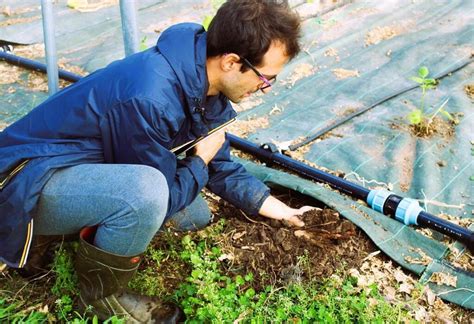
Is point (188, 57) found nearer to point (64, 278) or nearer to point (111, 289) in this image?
point (111, 289)

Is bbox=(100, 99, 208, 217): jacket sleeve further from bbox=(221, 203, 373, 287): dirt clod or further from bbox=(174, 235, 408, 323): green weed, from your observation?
bbox=(221, 203, 373, 287): dirt clod

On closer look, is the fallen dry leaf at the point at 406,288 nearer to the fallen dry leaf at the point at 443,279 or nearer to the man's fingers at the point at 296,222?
the fallen dry leaf at the point at 443,279

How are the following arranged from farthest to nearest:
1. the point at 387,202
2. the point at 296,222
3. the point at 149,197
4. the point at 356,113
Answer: the point at 356,113
the point at 387,202
the point at 296,222
the point at 149,197

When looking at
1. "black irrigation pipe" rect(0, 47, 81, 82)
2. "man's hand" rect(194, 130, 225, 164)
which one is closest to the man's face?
"man's hand" rect(194, 130, 225, 164)

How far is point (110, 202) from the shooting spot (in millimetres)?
1887

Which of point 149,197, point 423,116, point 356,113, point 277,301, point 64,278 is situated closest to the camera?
point 149,197

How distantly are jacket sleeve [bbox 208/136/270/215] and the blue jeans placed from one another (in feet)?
1.93

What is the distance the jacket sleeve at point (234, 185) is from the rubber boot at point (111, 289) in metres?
0.57

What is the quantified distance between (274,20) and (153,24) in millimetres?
3150

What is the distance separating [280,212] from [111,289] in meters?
0.86

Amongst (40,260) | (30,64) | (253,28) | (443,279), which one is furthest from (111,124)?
(30,64)

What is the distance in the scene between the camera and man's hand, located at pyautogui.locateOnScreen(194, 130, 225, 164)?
225 cm

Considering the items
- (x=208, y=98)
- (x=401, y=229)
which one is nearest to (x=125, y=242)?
(x=208, y=98)

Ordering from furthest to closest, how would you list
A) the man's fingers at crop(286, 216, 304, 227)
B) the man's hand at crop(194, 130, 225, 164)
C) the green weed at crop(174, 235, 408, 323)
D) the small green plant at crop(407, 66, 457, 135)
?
1. the small green plant at crop(407, 66, 457, 135)
2. the man's fingers at crop(286, 216, 304, 227)
3. the man's hand at crop(194, 130, 225, 164)
4. the green weed at crop(174, 235, 408, 323)
